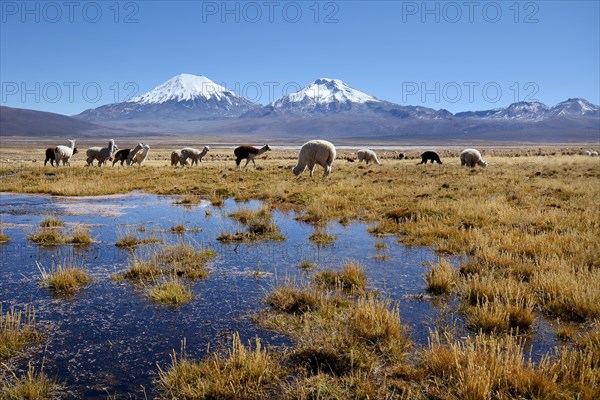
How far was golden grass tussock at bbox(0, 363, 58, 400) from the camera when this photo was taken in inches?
149

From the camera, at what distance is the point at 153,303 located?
20.0 ft

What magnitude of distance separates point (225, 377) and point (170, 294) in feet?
7.80

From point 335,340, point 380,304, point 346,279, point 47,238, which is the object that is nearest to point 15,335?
point 335,340

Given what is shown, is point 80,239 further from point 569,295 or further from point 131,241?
point 569,295

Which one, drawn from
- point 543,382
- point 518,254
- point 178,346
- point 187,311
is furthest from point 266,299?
point 518,254

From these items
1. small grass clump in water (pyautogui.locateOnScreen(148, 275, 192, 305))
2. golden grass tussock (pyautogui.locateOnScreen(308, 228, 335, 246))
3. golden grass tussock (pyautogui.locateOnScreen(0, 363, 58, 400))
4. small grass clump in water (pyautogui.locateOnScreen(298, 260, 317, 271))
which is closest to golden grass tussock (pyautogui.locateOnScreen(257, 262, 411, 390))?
small grass clump in water (pyautogui.locateOnScreen(148, 275, 192, 305))

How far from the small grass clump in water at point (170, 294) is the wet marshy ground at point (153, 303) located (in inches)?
4.8

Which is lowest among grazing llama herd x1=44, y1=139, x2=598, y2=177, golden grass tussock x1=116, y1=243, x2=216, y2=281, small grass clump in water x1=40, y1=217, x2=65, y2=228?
golden grass tussock x1=116, y1=243, x2=216, y2=281

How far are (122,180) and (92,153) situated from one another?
1167 cm

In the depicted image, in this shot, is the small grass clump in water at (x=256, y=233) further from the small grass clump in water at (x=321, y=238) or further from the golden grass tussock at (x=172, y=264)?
the golden grass tussock at (x=172, y=264)

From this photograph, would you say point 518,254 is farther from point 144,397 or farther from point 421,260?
point 144,397

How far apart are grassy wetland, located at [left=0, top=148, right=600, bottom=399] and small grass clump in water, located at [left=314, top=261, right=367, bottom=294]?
30 mm

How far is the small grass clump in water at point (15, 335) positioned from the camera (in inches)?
181

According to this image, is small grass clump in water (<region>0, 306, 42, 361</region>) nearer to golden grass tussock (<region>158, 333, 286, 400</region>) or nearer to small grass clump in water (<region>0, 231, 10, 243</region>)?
golden grass tussock (<region>158, 333, 286, 400</region>)
